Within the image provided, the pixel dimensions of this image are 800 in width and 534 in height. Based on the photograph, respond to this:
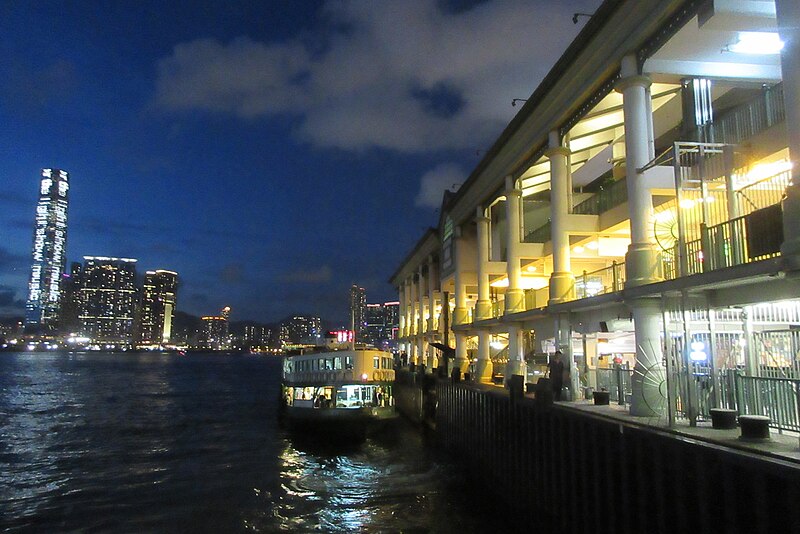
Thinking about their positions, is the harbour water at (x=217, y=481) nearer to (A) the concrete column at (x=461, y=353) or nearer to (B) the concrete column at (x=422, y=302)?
(A) the concrete column at (x=461, y=353)

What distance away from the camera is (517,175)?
30203 mm

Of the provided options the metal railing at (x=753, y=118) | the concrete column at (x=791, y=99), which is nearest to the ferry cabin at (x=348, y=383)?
the metal railing at (x=753, y=118)

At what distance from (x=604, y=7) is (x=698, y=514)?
48.2 feet

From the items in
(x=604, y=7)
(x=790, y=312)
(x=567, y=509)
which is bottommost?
(x=567, y=509)

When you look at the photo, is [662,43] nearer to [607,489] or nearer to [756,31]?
[756,31]

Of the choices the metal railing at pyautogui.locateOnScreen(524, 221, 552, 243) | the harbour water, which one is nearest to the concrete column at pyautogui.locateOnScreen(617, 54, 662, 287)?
the harbour water

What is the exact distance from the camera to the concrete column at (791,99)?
1079 centimetres

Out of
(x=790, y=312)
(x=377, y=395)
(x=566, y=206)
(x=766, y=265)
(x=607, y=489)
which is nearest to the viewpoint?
(x=766, y=265)

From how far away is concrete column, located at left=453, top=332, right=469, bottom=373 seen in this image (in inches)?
1609

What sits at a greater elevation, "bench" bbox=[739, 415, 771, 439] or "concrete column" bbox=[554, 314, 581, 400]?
"concrete column" bbox=[554, 314, 581, 400]

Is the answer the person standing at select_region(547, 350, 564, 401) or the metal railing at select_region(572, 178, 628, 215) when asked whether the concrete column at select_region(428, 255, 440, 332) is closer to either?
the metal railing at select_region(572, 178, 628, 215)

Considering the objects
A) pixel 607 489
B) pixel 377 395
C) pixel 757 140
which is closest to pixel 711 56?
pixel 757 140

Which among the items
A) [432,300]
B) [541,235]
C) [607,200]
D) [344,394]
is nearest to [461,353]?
[344,394]

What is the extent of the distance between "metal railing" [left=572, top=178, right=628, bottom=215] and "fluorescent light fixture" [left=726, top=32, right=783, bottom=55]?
19.8ft
